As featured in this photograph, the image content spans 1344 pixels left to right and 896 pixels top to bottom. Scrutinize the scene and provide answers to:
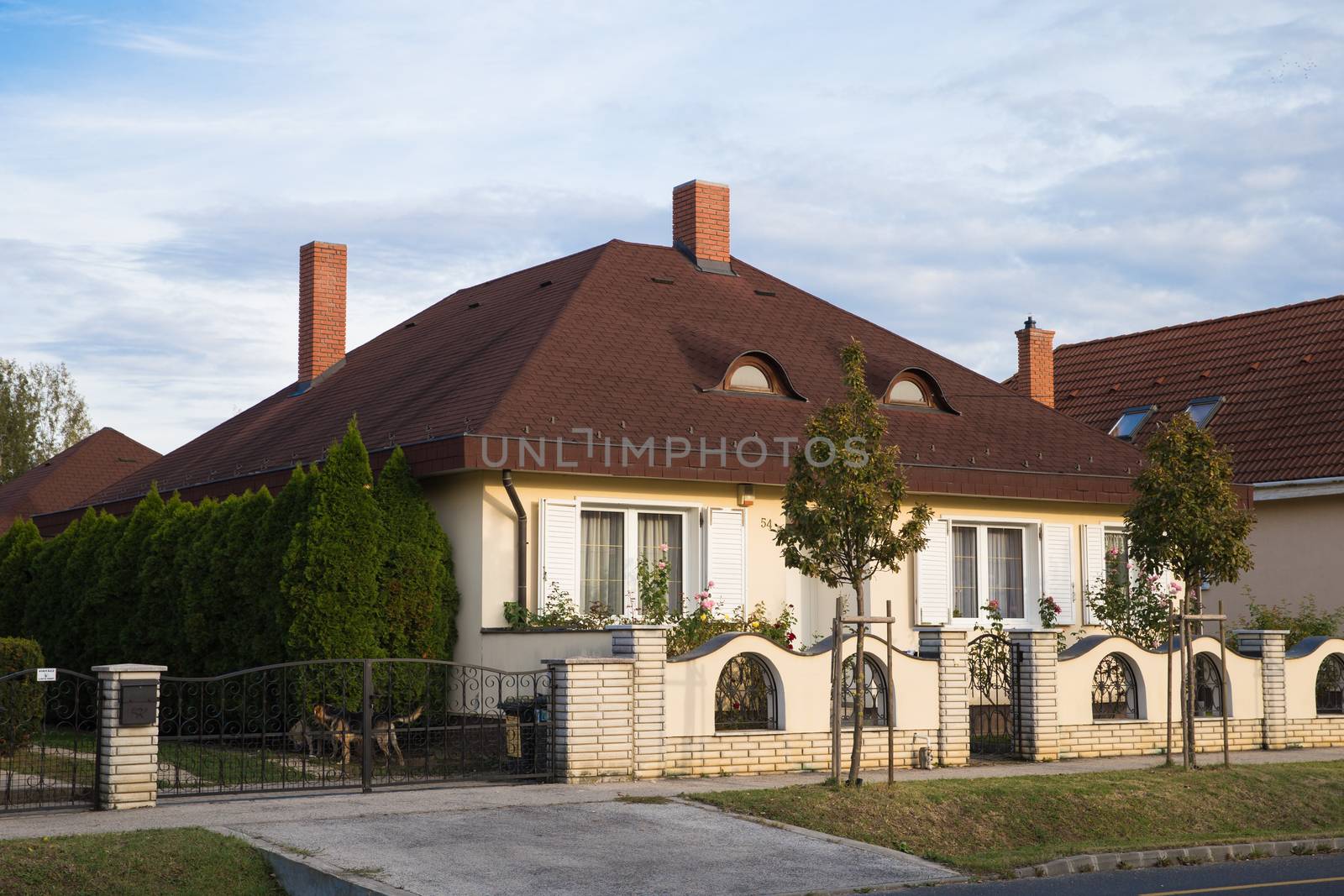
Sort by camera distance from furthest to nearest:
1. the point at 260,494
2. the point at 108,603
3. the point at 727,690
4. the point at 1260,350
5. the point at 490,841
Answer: the point at 1260,350 → the point at 108,603 → the point at 260,494 → the point at 727,690 → the point at 490,841

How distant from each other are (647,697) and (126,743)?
4839mm

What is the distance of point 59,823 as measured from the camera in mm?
12172

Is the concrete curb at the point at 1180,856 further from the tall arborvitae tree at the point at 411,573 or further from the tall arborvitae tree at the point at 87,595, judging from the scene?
the tall arborvitae tree at the point at 87,595

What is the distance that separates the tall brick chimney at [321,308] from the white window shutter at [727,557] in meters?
9.90

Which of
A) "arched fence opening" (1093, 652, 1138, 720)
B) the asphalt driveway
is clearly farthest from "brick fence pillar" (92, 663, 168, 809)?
"arched fence opening" (1093, 652, 1138, 720)

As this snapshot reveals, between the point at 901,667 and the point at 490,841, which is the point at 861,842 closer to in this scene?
the point at 490,841

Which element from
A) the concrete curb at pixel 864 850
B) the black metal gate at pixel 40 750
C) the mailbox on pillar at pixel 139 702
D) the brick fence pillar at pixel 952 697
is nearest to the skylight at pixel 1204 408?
the brick fence pillar at pixel 952 697

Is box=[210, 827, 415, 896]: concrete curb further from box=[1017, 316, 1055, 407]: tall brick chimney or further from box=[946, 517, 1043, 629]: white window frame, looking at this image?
box=[1017, 316, 1055, 407]: tall brick chimney

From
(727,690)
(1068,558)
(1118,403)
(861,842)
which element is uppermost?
(1118,403)

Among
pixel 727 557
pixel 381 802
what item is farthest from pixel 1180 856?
pixel 727 557

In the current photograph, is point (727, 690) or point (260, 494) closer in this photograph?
point (727, 690)

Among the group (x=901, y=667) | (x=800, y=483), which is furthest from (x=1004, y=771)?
(x=800, y=483)

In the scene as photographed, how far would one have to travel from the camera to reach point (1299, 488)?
27422 mm

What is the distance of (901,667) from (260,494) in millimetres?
7988
